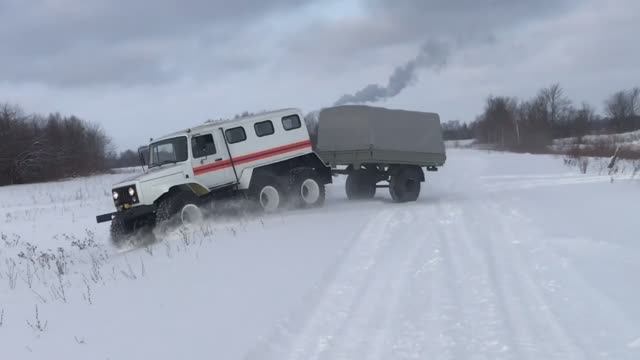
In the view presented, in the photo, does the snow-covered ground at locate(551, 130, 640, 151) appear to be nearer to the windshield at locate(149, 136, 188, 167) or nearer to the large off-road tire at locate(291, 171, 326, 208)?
the large off-road tire at locate(291, 171, 326, 208)

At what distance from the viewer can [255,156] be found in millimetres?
15258

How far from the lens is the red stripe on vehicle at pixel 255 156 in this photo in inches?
569

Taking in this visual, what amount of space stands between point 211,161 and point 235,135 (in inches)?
39.8

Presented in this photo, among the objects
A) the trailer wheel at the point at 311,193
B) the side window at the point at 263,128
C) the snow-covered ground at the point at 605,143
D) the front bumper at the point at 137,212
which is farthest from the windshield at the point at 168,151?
the snow-covered ground at the point at 605,143

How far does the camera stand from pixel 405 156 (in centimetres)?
1662

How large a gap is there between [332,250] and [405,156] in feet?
26.3

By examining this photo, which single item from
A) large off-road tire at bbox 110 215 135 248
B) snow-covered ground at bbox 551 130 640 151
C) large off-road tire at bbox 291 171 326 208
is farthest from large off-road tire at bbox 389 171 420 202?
snow-covered ground at bbox 551 130 640 151

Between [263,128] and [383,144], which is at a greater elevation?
[263,128]

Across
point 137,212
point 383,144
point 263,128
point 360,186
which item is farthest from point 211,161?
point 360,186

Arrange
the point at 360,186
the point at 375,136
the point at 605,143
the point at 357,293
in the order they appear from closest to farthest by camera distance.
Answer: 1. the point at 357,293
2. the point at 375,136
3. the point at 360,186
4. the point at 605,143

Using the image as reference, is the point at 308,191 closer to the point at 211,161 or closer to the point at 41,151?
the point at 211,161

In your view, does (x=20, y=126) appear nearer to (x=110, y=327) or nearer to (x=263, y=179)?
(x=263, y=179)

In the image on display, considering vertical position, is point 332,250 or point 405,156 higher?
point 405,156

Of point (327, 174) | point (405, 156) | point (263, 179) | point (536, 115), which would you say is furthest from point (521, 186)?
point (536, 115)
